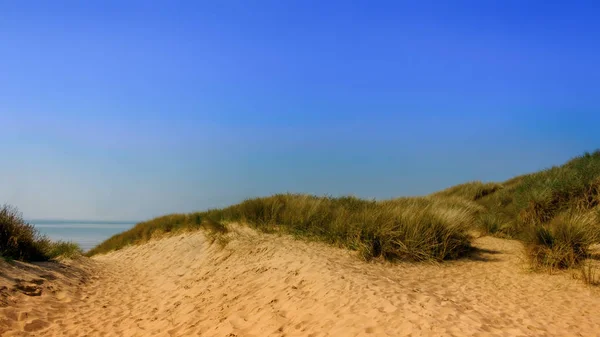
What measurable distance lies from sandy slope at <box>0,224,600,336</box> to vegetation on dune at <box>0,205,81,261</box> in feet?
2.42

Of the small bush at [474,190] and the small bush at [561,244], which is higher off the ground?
the small bush at [474,190]

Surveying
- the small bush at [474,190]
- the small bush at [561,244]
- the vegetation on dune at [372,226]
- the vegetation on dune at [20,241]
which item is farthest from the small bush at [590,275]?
the small bush at [474,190]

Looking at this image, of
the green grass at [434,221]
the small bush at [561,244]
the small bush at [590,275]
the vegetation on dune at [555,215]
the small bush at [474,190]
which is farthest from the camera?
the small bush at [474,190]

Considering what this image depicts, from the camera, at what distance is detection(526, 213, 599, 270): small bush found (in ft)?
29.6

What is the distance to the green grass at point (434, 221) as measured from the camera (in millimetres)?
9414

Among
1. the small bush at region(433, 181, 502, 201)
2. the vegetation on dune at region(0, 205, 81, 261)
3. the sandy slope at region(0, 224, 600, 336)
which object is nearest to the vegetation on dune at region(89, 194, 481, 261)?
the sandy slope at region(0, 224, 600, 336)

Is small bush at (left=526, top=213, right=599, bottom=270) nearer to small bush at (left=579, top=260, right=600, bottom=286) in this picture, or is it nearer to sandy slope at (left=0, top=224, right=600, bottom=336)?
small bush at (left=579, top=260, right=600, bottom=286)

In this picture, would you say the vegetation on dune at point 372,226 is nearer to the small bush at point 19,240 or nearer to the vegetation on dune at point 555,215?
the vegetation on dune at point 555,215

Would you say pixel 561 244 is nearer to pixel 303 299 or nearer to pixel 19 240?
pixel 303 299

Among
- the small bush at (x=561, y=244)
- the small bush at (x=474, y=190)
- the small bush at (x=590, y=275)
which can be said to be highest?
the small bush at (x=474, y=190)

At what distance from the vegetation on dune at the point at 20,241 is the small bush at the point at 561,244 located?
10.9 meters

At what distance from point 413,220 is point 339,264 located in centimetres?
256

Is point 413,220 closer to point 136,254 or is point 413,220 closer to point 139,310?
point 139,310

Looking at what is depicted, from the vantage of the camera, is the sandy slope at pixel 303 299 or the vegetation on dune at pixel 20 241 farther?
the vegetation on dune at pixel 20 241
